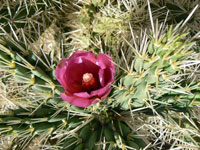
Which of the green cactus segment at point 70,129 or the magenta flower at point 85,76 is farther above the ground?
the magenta flower at point 85,76

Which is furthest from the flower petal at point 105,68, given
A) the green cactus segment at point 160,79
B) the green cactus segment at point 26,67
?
the green cactus segment at point 26,67

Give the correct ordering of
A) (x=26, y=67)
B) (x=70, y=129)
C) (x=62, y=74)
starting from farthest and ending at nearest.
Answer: (x=70, y=129)
(x=26, y=67)
(x=62, y=74)

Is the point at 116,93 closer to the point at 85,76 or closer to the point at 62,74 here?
the point at 85,76

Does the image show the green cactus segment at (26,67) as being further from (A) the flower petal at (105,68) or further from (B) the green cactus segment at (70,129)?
(A) the flower petal at (105,68)

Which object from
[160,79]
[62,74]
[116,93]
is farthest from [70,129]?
[160,79]

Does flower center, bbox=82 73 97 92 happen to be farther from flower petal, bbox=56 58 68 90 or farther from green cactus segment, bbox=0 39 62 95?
green cactus segment, bbox=0 39 62 95

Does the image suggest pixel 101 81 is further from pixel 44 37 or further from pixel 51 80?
pixel 44 37
